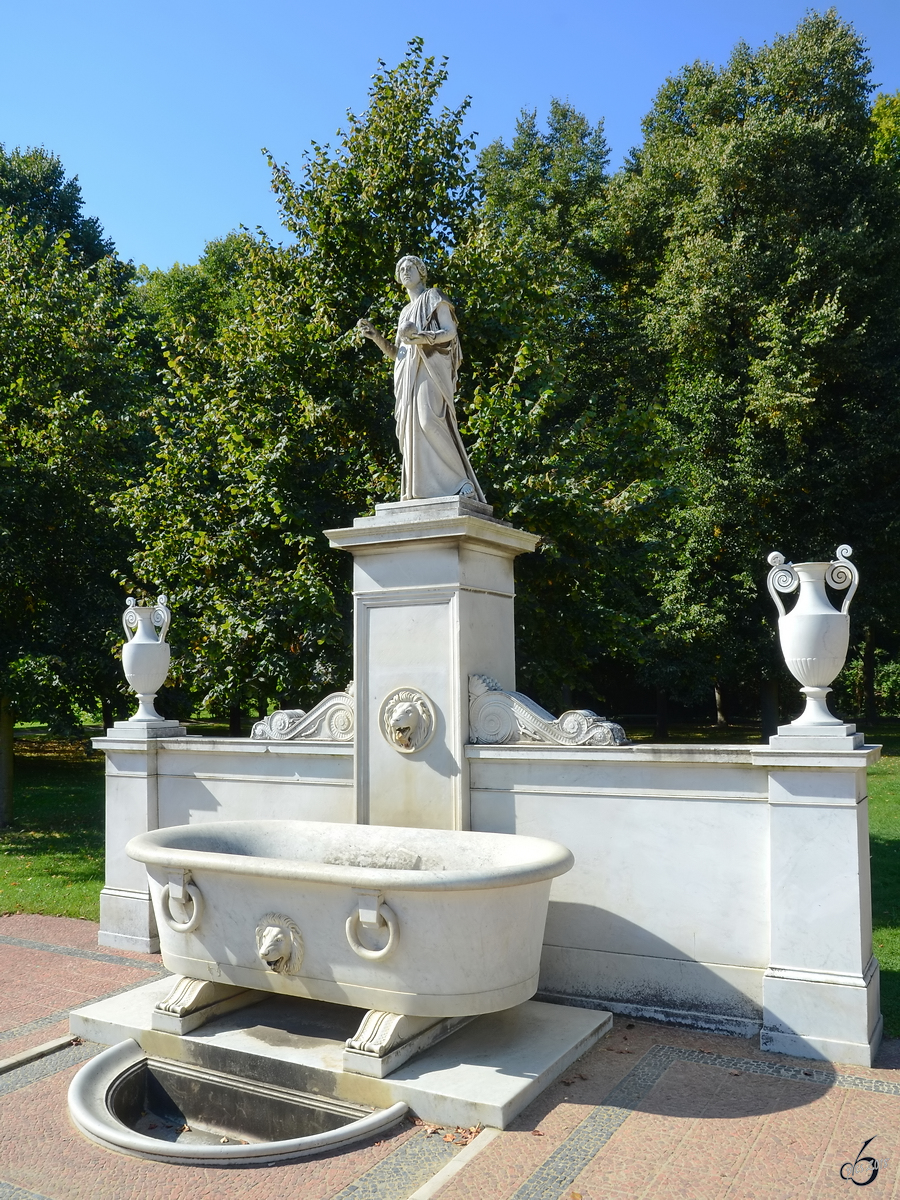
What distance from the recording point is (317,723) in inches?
274

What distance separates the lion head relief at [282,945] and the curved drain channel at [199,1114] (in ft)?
1.89

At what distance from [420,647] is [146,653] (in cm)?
259

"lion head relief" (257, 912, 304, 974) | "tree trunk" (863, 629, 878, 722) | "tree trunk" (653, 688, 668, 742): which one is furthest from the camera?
"tree trunk" (863, 629, 878, 722)

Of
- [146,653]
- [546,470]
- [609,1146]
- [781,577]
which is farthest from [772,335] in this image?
[609,1146]

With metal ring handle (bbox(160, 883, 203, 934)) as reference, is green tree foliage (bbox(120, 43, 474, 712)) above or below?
above

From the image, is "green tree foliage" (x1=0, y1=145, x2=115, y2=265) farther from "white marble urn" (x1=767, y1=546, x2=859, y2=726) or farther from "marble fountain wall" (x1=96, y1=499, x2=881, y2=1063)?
"white marble urn" (x1=767, y1=546, x2=859, y2=726)

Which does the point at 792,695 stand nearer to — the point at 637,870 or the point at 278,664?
the point at 278,664

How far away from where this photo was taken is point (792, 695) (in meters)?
24.0

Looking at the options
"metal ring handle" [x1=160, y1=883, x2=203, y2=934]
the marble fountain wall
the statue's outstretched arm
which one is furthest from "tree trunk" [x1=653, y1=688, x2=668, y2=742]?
"metal ring handle" [x1=160, y1=883, x2=203, y2=934]

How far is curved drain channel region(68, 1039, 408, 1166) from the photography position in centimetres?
414

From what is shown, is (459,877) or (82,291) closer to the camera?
(459,877)

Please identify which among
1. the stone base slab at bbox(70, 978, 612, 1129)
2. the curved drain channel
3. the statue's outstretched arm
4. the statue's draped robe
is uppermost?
the statue's outstretched arm

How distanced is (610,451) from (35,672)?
7.53 meters

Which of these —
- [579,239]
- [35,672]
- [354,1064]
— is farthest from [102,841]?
[579,239]
